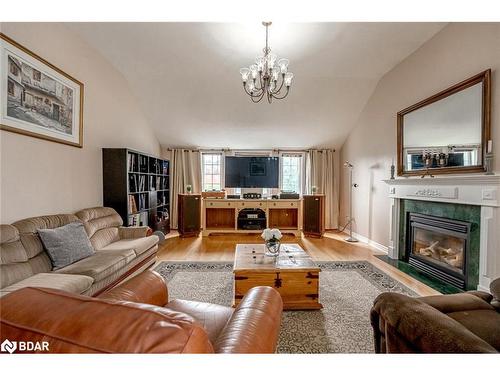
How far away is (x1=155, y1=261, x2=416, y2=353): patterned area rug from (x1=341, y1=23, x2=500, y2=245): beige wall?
1.42m

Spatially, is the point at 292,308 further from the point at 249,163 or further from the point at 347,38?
the point at 249,163

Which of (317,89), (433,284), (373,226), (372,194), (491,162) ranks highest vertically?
(317,89)

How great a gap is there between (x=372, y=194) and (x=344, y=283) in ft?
7.46

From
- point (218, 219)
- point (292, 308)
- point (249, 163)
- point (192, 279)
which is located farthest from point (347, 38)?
point (218, 219)

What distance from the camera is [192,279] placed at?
2.77m

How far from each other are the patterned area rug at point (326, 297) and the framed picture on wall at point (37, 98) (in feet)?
6.62

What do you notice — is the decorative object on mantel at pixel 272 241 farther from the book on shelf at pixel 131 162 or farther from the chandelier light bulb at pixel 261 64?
the book on shelf at pixel 131 162

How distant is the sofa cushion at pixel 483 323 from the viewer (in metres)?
1.12

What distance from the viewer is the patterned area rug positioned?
1667 millimetres

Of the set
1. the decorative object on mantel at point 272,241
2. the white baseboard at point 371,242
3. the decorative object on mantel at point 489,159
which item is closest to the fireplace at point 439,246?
the white baseboard at point 371,242

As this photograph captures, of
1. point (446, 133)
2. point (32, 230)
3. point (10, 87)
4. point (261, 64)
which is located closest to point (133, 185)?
point (32, 230)

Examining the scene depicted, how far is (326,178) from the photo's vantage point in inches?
227

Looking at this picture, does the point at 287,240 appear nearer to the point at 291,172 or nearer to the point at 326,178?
the point at 291,172

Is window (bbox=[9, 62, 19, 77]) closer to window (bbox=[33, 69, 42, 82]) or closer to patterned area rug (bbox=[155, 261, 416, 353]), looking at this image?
window (bbox=[33, 69, 42, 82])
